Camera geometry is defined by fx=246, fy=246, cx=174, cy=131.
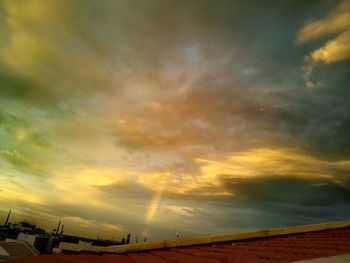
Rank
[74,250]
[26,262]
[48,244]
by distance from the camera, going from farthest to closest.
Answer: [48,244], [74,250], [26,262]

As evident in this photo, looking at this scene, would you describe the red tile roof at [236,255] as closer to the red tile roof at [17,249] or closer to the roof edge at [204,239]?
the roof edge at [204,239]

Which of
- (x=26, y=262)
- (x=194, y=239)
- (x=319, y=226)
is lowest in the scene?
(x=26, y=262)

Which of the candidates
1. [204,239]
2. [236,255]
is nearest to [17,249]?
[204,239]

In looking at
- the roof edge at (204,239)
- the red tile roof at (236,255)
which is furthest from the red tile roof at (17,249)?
the red tile roof at (236,255)

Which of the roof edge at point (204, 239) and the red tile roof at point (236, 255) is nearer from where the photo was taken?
the red tile roof at point (236, 255)

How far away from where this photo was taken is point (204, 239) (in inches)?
240

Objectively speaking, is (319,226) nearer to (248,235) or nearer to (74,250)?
(248,235)

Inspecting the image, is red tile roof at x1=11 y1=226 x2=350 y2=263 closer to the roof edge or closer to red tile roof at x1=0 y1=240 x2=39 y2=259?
the roof edge

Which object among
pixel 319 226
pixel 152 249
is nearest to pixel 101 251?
pixel 152 249

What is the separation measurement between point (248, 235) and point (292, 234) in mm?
1368

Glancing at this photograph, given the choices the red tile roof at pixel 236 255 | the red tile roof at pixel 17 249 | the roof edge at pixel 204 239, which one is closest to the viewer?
the red tile roof at pixel 236 255

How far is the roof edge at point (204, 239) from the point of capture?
4.73m

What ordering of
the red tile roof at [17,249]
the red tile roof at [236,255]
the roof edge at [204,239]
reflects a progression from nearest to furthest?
the red tile roof at [236,255] → the roof edge at [204,239] → the red tile roof at [17,249]

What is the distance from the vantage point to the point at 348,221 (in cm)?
739
